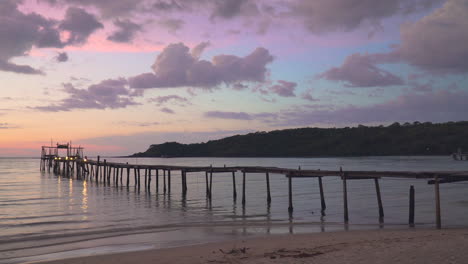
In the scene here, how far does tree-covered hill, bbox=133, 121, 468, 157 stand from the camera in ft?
483

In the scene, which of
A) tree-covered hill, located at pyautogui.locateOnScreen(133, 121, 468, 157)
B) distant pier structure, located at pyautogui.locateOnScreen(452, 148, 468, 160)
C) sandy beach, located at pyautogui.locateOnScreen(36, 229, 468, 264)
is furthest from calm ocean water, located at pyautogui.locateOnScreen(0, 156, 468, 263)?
tree-covered hill, located at pyautogui.locateOnScreen(133, 121, 468, 157)

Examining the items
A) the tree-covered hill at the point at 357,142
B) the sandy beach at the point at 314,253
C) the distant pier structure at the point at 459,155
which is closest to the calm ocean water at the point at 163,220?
the sandy beach at the point at 314,253

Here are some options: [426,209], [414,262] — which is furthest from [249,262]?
[426,209]

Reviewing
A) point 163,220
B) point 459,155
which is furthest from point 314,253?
point 459,155

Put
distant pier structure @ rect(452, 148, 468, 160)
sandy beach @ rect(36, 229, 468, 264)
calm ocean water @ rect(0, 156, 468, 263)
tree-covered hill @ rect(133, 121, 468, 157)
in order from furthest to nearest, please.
Result: tree-covered hill @ rect(133, 121, 468, 157), distant pier structure @ rect(452, 148, 468, 160), calm ocean water @ rect(0, 156, 468, 263), sandy beach @ rect(36, 229, 468, 264)

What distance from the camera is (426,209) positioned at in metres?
23.6

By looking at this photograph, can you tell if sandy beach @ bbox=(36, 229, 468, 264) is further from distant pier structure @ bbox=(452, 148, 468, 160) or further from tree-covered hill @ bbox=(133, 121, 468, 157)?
tree-covered hill @ bbox=(133, 121, 468, 157)

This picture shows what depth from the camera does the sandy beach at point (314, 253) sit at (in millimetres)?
9328

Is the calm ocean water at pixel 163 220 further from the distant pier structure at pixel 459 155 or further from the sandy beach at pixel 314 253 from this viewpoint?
the distant pier structure at pixel 459 155

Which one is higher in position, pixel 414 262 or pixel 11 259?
pixel 414 262

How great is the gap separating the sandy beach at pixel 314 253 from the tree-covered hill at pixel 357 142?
143 meters

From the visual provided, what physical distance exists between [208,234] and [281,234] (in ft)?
9.69

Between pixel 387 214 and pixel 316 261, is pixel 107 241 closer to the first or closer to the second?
pixel 316 261

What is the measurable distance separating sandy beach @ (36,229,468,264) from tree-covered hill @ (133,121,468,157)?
143 m
